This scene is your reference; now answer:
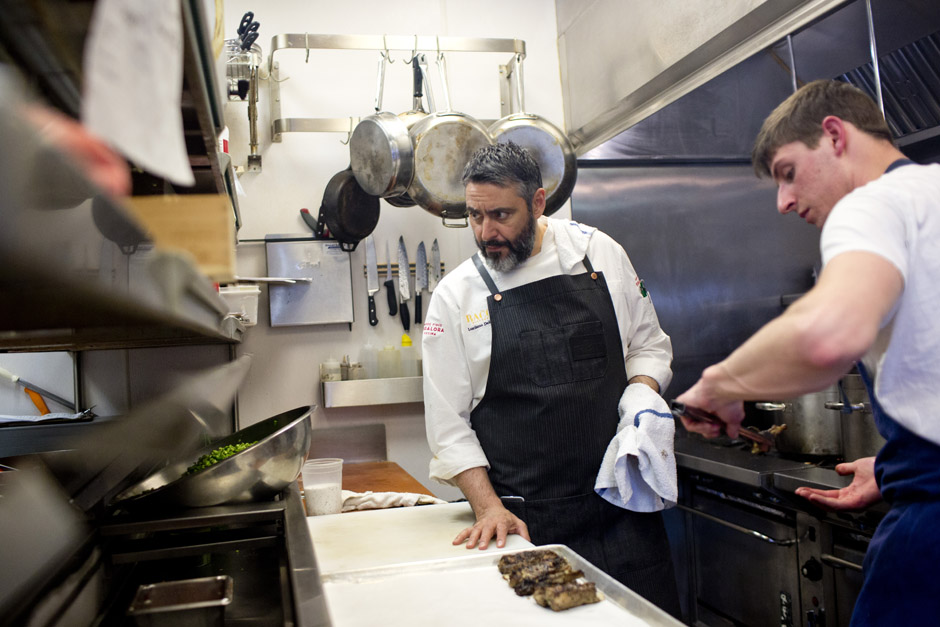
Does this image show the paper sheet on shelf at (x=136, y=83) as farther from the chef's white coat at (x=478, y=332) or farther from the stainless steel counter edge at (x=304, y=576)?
the chef's white coat at (x=478, y=332)

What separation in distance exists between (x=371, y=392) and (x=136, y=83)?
295 cm

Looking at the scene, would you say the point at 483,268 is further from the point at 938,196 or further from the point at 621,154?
the point at 621,154

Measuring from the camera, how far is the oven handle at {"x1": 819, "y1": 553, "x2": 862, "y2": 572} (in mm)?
2059

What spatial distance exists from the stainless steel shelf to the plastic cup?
1.26 metres

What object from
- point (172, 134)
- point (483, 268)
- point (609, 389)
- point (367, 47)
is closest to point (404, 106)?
point (367, 47)

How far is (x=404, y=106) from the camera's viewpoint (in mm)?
3594

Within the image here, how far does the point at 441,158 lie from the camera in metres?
2.94

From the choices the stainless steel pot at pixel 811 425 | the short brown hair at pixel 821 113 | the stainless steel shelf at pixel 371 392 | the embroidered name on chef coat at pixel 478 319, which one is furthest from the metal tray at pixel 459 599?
the stainless steel shelf at pixel 371 392

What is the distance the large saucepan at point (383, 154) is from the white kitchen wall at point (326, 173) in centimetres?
45

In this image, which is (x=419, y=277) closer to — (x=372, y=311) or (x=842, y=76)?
(x=372, y=311)

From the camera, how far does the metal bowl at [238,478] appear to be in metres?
1.39

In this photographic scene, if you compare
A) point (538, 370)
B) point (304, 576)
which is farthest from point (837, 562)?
point (304, 576)

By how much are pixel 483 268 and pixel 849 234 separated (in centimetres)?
127

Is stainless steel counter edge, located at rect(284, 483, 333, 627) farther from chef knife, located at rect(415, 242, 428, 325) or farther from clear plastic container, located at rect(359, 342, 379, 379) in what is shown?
chef knife, located at rect(415, 242, 428, 325)
